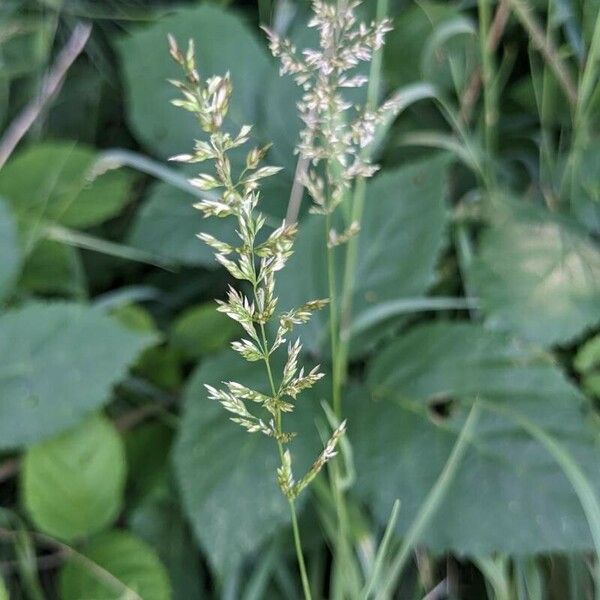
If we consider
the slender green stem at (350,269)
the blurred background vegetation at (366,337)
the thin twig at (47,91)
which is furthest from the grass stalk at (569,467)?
the thin twig at (47,91)

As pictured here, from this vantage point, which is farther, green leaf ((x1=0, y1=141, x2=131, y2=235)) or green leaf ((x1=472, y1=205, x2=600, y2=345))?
green leaf ((x1=0, y1=141, x2=131, y2=235))

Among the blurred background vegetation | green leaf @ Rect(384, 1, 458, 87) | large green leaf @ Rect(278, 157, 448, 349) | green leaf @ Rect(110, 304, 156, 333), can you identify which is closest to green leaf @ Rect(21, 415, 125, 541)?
the blurred background vegetation

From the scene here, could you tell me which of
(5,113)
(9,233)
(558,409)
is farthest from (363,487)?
(5,113)

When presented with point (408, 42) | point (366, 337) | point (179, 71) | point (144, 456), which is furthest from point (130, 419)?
point (408, 42)

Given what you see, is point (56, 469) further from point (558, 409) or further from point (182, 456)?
point (558, 409)

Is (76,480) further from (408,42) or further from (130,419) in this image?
(408,42)

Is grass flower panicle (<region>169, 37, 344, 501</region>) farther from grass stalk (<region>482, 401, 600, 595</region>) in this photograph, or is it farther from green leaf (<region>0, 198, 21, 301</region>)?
green leaf (<region>0, 198, 21, 301</region>)
